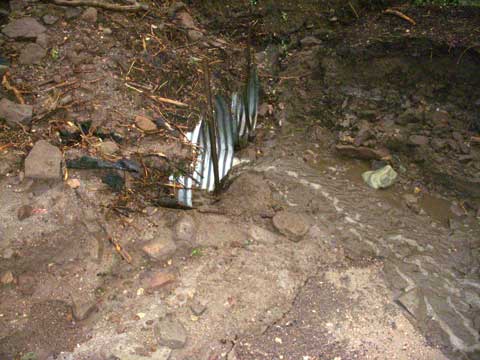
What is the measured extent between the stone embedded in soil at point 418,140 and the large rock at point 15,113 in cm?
288

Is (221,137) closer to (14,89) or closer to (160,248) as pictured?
(160,248)

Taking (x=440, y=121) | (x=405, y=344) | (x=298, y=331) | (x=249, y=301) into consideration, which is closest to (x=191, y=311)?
(x=249, y=301)

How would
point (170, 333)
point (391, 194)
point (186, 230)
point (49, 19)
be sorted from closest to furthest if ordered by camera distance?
1. point (170, 333)
2. point (186, 230)
3. point (391, 194)
4. point (49, 19)

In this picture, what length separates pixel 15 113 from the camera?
10.3 feet

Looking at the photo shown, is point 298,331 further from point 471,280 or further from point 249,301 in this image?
point 471,280

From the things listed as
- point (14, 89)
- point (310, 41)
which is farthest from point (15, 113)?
point (310, 41)

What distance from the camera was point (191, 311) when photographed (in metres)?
2.67

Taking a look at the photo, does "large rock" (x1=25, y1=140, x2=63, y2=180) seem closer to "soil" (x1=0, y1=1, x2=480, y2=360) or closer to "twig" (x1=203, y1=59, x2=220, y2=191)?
"soil" (x1=0, y1=1, x2=480, y2=360)

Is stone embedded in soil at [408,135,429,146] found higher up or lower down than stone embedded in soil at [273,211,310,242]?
higher up

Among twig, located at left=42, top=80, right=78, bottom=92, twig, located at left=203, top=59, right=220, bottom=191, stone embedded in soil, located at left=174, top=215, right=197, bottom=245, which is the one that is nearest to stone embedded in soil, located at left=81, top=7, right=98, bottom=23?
twig, located at left=42, top=80, right=78, bottom=92

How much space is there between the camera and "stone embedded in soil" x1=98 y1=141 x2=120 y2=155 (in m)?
3.19

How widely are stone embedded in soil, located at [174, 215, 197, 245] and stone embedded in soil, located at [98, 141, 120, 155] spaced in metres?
0.68

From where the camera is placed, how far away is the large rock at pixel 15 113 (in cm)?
314

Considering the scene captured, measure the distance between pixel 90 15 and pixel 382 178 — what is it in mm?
2720
